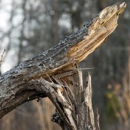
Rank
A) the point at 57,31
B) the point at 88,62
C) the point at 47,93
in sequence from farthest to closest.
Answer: the point at 57,31, the point at 88,62, the point at 47,93

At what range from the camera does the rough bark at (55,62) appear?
3209 millimetres

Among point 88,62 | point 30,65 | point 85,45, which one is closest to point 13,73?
point 30,65

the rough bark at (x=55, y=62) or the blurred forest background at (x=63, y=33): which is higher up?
the blurred forest background at (x=63, y=33)

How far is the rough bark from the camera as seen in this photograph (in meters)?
3.21

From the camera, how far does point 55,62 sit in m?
3.21

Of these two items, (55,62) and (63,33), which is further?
(63,33)

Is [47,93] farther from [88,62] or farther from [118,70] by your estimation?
[118,70]

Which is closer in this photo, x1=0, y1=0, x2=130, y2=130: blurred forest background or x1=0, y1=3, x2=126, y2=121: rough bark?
x1=0, y1=3, x2=126, y2=121: rough bark

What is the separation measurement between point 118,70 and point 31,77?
760 inches

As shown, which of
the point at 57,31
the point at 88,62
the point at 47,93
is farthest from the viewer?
Result: the point at 57,31

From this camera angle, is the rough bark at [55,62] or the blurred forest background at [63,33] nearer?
the rough bark at [55,62]

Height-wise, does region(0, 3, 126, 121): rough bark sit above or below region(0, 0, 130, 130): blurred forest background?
below

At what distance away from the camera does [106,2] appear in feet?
70.2

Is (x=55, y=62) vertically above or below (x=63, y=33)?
below
